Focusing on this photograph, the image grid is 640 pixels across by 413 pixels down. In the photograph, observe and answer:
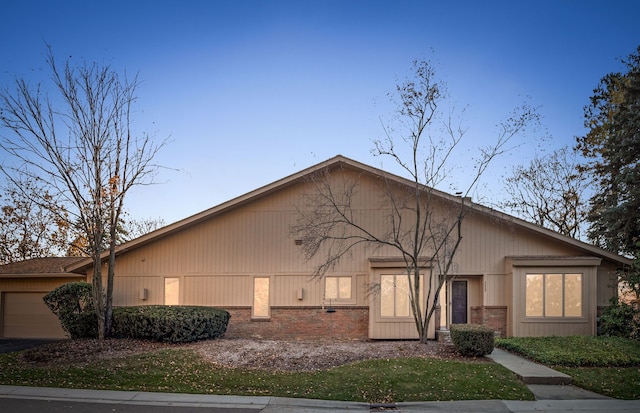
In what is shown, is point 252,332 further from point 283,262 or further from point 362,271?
point 362,271

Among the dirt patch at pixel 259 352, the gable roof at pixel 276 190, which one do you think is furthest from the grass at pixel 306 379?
the gable roof at pixel 276 190

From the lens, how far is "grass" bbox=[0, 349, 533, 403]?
1009cm

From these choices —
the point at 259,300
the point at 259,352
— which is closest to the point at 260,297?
the point at 259,300

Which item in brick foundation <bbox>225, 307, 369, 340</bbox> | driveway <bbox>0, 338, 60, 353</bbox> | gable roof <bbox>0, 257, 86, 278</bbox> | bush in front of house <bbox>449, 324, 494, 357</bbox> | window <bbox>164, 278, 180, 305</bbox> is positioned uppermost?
gable roof <bbox>0, 257, 86, 278</bbox>

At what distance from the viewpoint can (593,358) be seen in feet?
41.2

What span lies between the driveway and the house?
2855 mm

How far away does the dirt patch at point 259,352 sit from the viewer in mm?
12797

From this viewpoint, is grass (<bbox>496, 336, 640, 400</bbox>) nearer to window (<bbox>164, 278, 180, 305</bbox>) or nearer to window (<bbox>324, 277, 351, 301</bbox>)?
window (<bbox>324, 277, 351, 301</bbox>)

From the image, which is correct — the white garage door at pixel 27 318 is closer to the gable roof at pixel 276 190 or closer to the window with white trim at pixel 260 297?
the gable roof at pixel 276 190

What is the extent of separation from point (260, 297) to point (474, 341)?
8.27m

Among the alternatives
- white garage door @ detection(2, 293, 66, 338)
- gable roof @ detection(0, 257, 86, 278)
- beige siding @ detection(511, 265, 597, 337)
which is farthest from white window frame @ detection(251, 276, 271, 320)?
white garage door @ detection(2, 293, 66, 338)

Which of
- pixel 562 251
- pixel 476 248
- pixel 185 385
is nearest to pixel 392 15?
pixel 476 248

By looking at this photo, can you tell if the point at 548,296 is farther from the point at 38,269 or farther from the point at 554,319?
the point at 38,269

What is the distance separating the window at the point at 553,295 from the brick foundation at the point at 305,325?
557 cm
